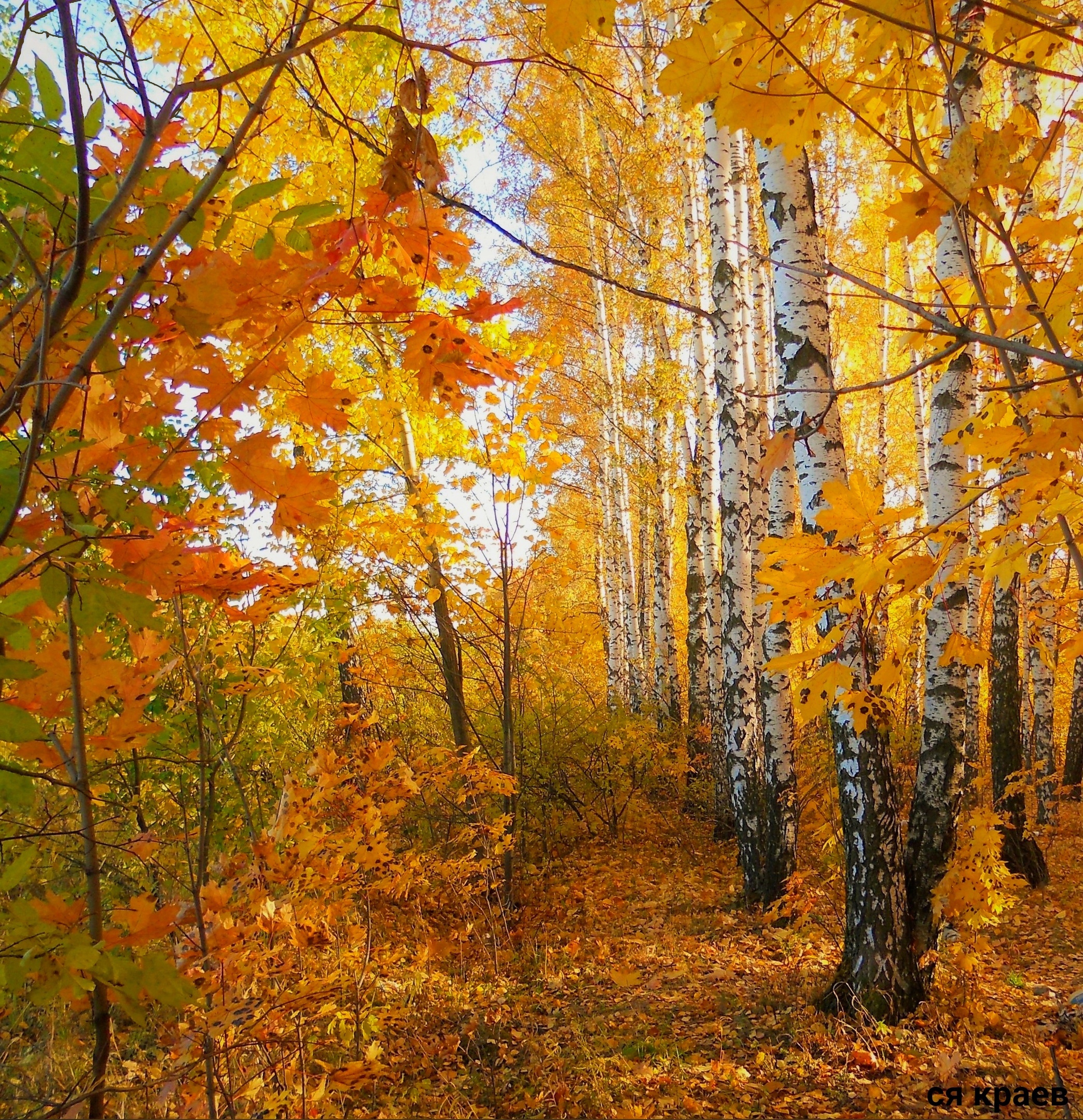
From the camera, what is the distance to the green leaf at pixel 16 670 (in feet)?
2.19

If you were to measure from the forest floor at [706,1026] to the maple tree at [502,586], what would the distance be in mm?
30

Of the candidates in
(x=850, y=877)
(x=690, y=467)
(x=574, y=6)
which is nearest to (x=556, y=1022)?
(x=850, y=877)

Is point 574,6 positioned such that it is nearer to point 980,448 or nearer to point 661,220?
point 980,448

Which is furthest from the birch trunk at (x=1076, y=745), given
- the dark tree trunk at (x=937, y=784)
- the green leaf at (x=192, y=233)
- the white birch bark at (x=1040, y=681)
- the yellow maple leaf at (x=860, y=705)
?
the green leaf at (x=192, y=233)

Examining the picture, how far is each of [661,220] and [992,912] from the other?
7.99 m

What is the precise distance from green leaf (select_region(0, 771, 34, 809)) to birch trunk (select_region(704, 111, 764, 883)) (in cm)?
450

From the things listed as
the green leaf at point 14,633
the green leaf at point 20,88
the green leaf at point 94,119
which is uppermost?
the green leaf at point 20,88

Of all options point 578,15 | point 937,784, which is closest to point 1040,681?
point 937,784

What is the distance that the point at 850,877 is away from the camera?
309 centimetres

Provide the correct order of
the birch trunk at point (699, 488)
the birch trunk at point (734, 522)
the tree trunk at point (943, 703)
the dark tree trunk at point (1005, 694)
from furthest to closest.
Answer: the birch trunk at point (699, 488) → the dark tree trunk at point (1005, 694) → the birch trunk at point (734, 522) → the tree trunk at point (943, 703)

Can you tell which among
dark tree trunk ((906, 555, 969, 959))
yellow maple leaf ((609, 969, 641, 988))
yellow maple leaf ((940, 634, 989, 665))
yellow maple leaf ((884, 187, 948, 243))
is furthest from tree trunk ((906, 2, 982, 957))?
yellow maple leaf ((884, 187, 948, 243))

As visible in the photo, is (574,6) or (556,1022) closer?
(574,6)

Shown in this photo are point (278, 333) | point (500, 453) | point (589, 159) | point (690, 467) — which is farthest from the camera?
point (589, 159)

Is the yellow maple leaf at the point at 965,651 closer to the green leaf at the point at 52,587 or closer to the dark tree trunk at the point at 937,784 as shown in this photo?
the green leaf at the point at 52,587
